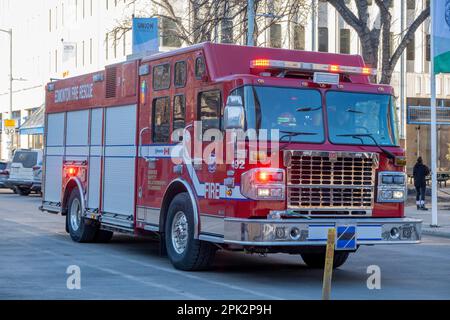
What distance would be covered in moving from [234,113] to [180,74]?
204 centimetres

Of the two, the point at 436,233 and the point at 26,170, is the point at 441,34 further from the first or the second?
the point at 26,170

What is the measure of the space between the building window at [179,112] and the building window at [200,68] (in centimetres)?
53

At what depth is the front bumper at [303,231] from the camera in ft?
39.1

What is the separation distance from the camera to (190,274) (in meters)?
13.1

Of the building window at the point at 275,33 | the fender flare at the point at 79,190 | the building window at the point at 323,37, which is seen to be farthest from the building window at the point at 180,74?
the building window at the point at 323,37

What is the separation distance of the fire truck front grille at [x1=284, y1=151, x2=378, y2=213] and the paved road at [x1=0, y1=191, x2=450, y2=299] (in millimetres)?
1079

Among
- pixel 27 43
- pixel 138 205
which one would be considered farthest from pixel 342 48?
pixel 138 205

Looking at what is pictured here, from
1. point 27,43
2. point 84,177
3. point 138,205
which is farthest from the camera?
point 27,43

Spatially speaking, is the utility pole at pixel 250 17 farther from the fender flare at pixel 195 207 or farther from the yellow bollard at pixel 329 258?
the yellow bollard at pixel 329 258

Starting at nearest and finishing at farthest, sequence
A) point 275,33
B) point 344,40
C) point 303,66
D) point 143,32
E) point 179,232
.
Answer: point 303,66, point 179,232, point 143,32, point 275,33, point 344,40

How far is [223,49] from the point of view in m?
13.0

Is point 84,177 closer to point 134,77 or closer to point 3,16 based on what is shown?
point 134,77

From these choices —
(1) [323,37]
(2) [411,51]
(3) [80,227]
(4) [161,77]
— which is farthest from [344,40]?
(4) [161,77]

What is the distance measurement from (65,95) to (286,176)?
7652 mm
